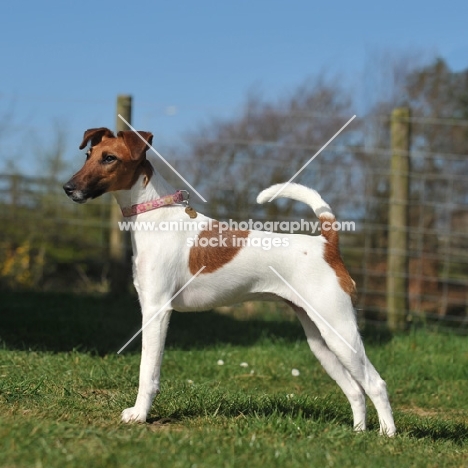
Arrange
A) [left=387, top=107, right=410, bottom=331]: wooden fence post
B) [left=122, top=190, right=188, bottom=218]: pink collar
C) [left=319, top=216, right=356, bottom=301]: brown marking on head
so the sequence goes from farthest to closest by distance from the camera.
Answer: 1. [left=387, top=107, right=410, bottom=331]: wooden fence post
2. [left=122, top=190, right=188, bottom=218]: pink collar
3. [left=319, top=216, right=356, bottom=301]: brown marking on head

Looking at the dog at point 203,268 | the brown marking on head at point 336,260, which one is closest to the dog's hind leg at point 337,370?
the dog at point 203,268

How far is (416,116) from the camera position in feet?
44.1

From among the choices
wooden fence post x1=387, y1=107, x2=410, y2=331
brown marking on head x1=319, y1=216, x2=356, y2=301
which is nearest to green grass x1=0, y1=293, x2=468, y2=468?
wooden fence post x1=387, y1=107, x2=410, y2=331

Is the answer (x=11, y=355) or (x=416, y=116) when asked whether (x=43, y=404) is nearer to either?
(x=11, y=355)

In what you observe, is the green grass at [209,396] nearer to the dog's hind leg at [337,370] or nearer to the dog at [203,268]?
the dog's hind leg at [337,370]

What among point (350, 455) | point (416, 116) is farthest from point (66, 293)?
point (416, 116)

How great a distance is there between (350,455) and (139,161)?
6.76 feet

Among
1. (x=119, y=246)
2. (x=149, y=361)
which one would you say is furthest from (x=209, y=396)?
(x=119, y=246)

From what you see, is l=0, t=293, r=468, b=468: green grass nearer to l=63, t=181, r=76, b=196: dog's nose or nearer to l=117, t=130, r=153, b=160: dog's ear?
l=63, t=181, r=76, b=196: dog's nose

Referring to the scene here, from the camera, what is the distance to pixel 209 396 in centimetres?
473

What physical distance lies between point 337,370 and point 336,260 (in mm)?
733

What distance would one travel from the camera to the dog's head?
4188 mm

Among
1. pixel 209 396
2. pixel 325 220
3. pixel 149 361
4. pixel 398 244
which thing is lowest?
pixel 209 396

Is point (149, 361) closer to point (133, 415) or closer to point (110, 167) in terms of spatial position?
point (133, 415)
